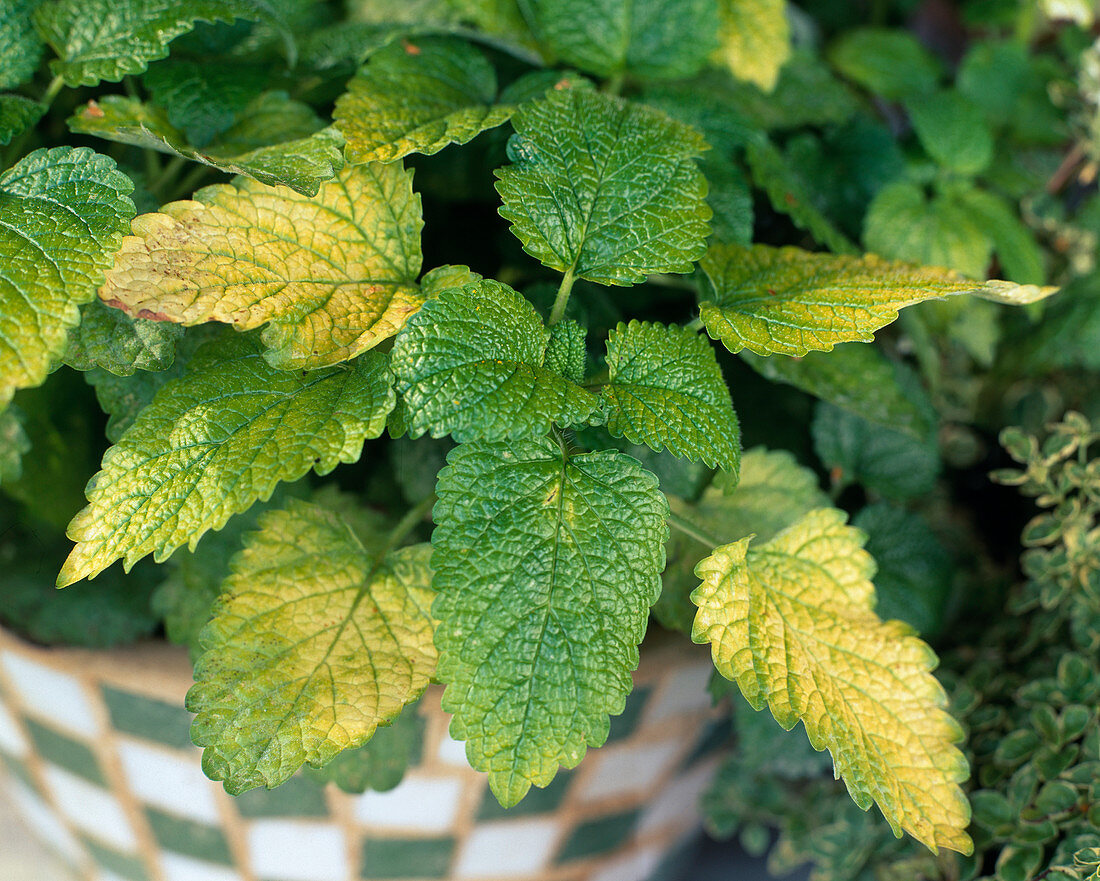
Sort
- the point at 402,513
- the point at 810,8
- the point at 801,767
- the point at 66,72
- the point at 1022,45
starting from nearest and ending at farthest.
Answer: the point at 66,72
the point at 402,513
the point at 801,767
the point at 1022,45
the point at 810,8

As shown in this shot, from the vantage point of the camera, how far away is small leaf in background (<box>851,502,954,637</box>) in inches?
32.5

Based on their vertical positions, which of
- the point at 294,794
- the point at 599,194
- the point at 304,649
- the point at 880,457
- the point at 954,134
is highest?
the point at 599,194

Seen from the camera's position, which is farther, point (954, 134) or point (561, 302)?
point (954, 134)

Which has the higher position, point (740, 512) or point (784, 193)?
point (784, 193)

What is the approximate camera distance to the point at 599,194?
61 cm

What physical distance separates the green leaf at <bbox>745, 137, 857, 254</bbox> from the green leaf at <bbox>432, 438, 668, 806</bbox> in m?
0.34

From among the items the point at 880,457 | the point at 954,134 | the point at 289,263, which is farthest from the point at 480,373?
the point at 954,134

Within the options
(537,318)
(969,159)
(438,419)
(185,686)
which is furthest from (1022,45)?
(185,686)

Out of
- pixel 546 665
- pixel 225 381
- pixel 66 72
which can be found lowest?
pixel 546 665

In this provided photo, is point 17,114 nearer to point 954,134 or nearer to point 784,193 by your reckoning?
point 784,193

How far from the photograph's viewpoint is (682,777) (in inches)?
37.0

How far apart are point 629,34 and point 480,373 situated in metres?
0.43

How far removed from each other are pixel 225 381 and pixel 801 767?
647 mm

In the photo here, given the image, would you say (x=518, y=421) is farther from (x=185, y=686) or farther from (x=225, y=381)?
(x=185, y=686)
